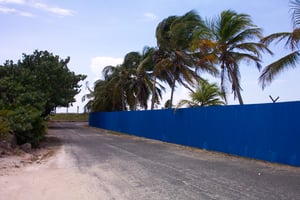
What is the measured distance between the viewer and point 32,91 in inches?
822

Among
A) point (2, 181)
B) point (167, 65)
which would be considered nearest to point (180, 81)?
point (167, 65)

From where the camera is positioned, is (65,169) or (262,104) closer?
(65,169)

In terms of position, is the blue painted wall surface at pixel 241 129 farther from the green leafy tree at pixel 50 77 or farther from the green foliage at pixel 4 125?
the green foliage at pixel 4 125

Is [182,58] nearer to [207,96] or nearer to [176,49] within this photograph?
[176,49]

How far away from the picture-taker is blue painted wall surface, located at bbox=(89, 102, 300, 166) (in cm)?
1155

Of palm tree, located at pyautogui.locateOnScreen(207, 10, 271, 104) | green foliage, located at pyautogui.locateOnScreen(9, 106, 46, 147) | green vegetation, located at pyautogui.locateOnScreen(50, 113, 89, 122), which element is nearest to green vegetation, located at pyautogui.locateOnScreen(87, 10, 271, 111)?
palm tree, located at pyautogui.locateOnScreen(207, 10, 271, 104)

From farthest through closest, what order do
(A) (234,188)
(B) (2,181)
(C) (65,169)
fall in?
(C) (65,169)
(B) (2,181)
(A) (234,188)

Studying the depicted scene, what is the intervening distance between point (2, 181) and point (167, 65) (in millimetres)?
19776

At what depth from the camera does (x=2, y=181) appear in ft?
28.7

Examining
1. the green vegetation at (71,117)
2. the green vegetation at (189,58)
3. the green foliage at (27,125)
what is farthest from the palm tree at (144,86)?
the green vegetation at (71,117)

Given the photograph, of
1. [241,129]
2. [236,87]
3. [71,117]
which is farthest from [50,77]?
[71,117]

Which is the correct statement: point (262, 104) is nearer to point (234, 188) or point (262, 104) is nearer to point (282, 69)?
point (282, 69)

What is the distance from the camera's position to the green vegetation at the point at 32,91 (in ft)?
55.4

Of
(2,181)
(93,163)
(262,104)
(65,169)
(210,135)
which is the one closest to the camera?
(2,181)
